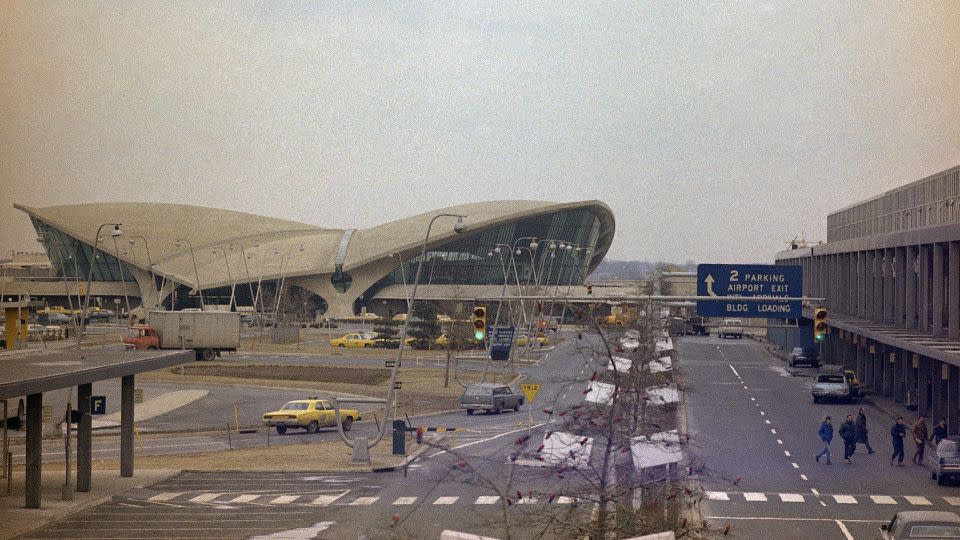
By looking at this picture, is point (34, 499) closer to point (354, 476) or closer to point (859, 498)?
point (354, 476)

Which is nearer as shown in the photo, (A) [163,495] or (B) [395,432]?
(A) [163,495]

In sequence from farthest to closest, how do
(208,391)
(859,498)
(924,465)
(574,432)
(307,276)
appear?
1. (307,276)
2. (208,391)
3. (924,465)
4. (859,498)
5. (574,432)

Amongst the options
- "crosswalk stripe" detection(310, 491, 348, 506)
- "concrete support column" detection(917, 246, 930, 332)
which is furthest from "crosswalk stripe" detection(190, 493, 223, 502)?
"concrete support column" detection(917, 246, 930, 332)

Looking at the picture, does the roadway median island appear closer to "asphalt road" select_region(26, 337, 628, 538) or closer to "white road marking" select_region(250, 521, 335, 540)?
"asphalt road" select_region(26, 337, 628, 538)

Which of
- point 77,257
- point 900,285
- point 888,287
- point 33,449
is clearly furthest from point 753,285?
point 77,257

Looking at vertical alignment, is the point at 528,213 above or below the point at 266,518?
above

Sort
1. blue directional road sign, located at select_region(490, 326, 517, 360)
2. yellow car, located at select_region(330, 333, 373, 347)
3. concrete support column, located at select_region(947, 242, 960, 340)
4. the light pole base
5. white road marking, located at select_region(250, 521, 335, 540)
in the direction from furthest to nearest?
yellow car, located at select_region(330, 333, 373, 347)
blue directional road sign, located at select_region(490, 326, 517, 360)
concrete support column, located at select_region(947, 242, 960, 340)
the light pole base
white road marking, located at select_region(250, 521, 335, 540)

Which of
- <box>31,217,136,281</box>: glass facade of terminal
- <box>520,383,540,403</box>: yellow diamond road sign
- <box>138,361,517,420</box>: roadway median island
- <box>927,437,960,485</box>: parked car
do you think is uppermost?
<box>31,217,136,281</box>: glass facade of terminal

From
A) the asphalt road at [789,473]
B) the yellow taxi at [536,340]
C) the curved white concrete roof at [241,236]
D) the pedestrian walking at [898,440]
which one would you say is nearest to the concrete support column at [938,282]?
the asphalt road at [789,473]

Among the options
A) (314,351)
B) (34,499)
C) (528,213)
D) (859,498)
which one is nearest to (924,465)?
(859,498)
